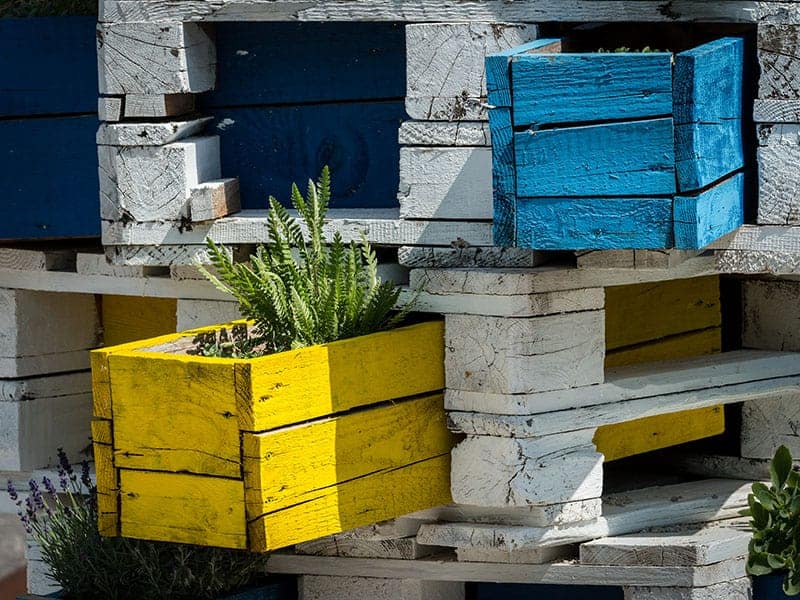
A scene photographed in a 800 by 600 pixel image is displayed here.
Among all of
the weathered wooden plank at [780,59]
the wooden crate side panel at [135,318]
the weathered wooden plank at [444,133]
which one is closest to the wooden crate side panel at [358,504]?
the weathered wooden plank at [444,133]

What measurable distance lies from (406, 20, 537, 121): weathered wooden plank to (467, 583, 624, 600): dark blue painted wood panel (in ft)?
6.24

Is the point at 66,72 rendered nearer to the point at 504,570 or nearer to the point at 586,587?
the point at 504,570

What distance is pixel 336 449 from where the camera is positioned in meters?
3.55

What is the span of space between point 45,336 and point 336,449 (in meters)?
1.70

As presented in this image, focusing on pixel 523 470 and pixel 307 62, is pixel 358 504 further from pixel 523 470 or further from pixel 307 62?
pixel 307 62

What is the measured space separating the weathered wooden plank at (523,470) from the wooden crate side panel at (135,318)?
148 centimetres

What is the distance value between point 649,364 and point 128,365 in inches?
63.7

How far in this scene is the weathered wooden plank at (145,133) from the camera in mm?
4066

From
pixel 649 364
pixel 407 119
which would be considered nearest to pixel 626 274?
pixel 649 364

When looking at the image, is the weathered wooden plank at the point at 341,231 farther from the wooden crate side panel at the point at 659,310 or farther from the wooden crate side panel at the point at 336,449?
the wooden crate side panel at the point at 659,310

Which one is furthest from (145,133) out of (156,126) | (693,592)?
(693,592)

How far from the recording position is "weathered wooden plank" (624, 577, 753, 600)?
3.95 m

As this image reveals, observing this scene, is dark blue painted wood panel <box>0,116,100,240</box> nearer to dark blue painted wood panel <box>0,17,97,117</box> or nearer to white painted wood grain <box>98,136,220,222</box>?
dark blue painted wood panel <box>0,17,97,117</box>

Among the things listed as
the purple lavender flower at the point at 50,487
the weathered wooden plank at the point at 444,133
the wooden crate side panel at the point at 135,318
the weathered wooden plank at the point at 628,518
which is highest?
the weathered wooden plank at the point at 444,133
